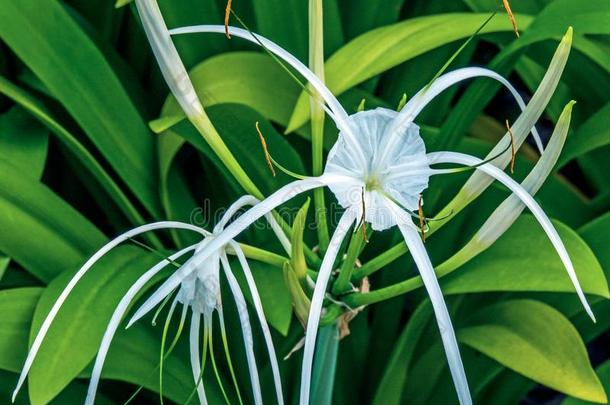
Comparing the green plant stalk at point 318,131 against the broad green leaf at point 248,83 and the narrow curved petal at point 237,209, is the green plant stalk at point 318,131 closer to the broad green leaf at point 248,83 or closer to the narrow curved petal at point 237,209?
the narrow curved petal at point 237,209

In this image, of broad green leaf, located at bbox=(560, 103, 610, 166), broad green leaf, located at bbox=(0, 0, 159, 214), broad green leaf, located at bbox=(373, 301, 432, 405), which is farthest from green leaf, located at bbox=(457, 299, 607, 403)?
broad green leaf, located at bbox=(0, 0, 159, 214)

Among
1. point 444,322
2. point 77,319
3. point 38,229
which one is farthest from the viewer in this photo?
point 38,229

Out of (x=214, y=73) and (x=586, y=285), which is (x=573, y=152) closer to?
(x=586, y=285)

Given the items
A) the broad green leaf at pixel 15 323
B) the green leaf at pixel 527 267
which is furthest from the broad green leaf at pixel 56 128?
the green leaf at pixel 527 267

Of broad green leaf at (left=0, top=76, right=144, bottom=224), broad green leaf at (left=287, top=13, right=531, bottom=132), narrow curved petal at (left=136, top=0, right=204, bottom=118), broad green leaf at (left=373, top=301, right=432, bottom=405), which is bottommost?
narrow curved petal at (left=136, top=0, right=204, bottom=118)

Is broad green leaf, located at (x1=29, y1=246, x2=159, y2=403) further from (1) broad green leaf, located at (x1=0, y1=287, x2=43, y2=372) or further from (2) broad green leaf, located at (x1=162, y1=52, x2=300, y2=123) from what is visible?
(2) broad green leaf, located at (x1=162, y1=52, x2=300, y2=123)

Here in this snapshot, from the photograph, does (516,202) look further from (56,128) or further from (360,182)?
(56,128)

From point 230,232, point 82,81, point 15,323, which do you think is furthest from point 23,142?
point 230,232
